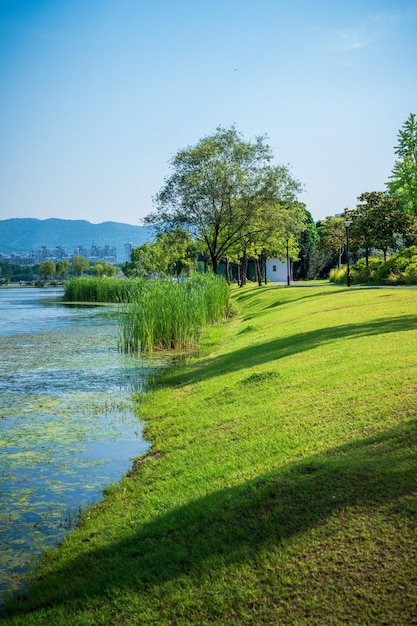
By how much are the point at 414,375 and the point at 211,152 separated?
103 ft

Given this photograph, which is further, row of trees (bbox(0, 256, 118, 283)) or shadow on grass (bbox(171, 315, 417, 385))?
row of trees (bbox(0, 256, 118, 283))

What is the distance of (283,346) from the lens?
13438mm

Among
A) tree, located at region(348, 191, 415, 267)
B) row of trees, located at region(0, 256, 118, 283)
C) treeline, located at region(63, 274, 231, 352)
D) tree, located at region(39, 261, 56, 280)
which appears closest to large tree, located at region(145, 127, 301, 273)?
tree, located at region(348, 191, 415, 267)

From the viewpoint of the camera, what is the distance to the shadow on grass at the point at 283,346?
12.4 meters

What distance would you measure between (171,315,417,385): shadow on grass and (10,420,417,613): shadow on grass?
6.54 meters

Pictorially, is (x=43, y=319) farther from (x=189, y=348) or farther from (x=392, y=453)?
(x=392, y=453)

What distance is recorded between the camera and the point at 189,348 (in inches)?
741

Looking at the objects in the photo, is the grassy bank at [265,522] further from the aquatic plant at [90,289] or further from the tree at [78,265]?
the tree at [78,265]

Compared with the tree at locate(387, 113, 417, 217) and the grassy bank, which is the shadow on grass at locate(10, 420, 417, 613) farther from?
the tree at locate(387, 113, 417, 217)

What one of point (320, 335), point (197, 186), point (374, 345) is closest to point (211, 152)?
point (197, 186)

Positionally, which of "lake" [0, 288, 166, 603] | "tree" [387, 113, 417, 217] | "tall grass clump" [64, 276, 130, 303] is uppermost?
"tree" [387, 113, 417, 217]

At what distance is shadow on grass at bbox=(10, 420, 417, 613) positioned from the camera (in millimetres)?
4246

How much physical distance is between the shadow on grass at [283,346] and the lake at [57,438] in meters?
1.28

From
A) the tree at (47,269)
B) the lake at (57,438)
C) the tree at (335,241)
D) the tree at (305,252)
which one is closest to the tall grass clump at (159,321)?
the lake at (57,438)
